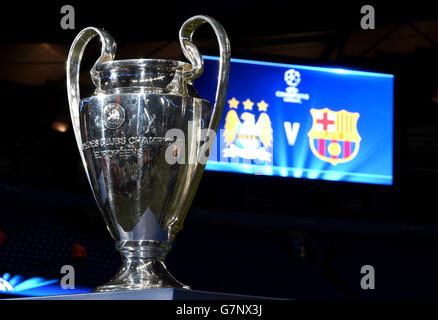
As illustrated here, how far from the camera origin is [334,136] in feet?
Answer: 11.5

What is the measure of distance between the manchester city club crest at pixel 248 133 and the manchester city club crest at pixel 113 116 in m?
2.50

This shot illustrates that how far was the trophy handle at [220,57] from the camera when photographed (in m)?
0.75

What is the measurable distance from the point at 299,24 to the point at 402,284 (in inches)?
57.5

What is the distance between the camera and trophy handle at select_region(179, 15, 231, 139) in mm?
753

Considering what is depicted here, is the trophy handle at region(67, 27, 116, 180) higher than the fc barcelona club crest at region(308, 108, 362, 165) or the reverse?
the reverse

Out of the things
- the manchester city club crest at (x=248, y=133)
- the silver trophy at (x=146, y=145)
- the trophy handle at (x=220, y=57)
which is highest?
the manchester city club crest at (x=248, y=133)

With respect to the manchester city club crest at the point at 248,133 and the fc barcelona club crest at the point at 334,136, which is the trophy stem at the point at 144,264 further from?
the fc barcelona club crest at the point at 334,136

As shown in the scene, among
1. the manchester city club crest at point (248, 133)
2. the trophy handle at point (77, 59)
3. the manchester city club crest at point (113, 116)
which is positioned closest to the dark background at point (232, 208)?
the manchester city club crest at point (248, 133)

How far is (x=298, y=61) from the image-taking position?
3.46 metres

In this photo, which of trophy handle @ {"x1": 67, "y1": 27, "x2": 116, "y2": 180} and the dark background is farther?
the dark background

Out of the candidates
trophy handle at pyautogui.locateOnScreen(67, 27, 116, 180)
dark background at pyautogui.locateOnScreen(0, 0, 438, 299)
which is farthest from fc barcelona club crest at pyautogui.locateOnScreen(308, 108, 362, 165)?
trophy handle at pyautogui.locateOnScreen(67, 27, 116, 180)

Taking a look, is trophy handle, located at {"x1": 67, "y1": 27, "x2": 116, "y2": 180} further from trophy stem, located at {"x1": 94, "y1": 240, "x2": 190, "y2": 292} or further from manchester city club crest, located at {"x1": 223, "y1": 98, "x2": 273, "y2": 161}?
manchester city club crest, located at {"x1": 223, "y1": 98, "x2": 273, "y2": 161}
